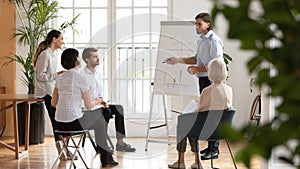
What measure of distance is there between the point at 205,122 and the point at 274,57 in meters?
4.77

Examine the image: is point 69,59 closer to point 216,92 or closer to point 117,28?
point 216,92

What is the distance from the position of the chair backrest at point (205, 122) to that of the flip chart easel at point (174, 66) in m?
1.20

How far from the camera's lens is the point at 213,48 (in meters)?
6.43

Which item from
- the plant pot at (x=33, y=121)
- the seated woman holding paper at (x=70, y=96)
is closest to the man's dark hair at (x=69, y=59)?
the seated woman holding paper at (x=70, y=96)

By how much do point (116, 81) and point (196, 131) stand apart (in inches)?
86.2

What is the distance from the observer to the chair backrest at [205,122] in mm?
5285

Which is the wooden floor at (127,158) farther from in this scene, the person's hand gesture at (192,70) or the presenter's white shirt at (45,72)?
the person's hand gesture at (192,70)

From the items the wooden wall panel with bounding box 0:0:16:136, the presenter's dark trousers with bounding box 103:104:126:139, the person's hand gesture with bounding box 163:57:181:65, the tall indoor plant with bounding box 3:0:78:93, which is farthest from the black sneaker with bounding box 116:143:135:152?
the wooden wall panel with bounding box 0:0:16:136

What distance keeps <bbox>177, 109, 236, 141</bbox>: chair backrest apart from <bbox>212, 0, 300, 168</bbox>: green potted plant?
4639 millimetres

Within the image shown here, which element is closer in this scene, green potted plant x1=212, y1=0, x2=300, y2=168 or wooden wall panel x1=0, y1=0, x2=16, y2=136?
green potted plant x1=212, y1=0, x2=300, y2=168

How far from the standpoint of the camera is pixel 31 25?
8.51 metres

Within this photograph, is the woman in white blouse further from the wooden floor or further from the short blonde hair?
the short blonde hair

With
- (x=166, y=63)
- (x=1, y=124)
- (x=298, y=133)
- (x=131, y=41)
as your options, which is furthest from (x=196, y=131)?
(x=298, y=133)

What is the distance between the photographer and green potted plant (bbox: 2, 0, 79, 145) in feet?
25.3
